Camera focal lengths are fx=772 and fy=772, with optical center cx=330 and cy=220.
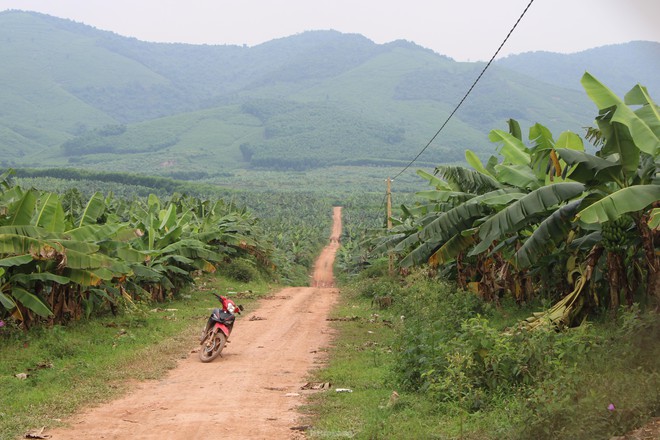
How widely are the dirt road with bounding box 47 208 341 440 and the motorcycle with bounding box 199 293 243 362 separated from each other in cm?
17

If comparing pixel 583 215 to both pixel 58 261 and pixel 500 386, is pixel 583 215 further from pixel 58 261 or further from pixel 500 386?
pixel 58 261

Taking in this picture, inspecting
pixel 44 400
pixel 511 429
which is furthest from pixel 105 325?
pixel 511 429

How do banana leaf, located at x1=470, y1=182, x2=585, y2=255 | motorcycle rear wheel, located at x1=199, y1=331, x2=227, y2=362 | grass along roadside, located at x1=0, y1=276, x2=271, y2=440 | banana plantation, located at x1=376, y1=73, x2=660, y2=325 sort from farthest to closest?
motorcycle rear wheel, located at x1=199, y1=331, x2=227, y2=362, banana leaf, located at x1=470, y1=182, x2=585, y2=255, banana plantation, located at x1=376, y1=73, x2=660, y2=325, grass along roadside, located at x1=0, y1=276, x2=271, y2=440

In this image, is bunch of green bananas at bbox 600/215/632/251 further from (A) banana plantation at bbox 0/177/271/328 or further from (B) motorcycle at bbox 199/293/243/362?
(A) banana plantation at bbox 0/177/271/328

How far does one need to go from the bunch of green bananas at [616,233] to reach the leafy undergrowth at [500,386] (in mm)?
1063

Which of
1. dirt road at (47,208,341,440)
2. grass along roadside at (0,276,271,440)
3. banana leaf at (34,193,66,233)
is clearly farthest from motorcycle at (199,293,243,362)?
banana leaf at (34,193,66,233)

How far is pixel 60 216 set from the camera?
13383 millimetres

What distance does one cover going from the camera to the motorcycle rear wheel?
41.2 ft

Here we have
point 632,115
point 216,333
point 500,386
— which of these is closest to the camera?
point 500,386

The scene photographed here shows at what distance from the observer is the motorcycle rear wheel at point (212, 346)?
12.6 m

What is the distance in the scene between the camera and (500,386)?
8.39 meters

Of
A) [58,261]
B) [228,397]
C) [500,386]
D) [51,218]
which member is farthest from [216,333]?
[500,386]

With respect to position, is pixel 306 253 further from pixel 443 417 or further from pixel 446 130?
pixel 446 130

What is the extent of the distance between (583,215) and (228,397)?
4907 mm
